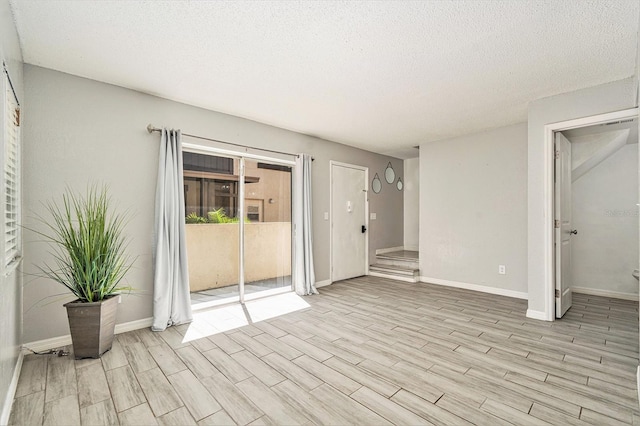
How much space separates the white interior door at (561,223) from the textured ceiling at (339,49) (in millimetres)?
731

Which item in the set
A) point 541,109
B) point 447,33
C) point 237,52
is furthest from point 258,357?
point 541,109

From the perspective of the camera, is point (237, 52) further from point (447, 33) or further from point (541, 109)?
point (541, 109)

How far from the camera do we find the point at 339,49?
2.37 metres

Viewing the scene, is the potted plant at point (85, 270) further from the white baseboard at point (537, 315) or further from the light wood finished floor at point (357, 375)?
the white baseboard at point (537, 315)

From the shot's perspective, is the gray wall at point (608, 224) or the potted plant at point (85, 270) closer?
the potted plant at point (85, 270)

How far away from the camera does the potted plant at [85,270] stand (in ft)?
7.95

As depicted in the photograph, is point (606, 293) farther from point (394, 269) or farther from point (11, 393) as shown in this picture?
point (11, 393)

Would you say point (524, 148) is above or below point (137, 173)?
above

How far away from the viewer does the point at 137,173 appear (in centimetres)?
316

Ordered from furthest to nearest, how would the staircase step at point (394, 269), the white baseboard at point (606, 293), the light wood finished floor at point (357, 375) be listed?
the staircase step at point (394, 269) < the white baseboard at point (606, 293) < the light wood finished floor at point (357, 375)

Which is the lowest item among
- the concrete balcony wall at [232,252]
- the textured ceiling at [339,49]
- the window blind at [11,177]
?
the concrete balcony wall at [232,252]

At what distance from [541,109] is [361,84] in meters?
2.18

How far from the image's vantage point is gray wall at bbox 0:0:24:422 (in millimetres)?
1673

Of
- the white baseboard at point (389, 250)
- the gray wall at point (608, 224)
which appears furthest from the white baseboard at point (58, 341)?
the gray wall at point (608, 224)
